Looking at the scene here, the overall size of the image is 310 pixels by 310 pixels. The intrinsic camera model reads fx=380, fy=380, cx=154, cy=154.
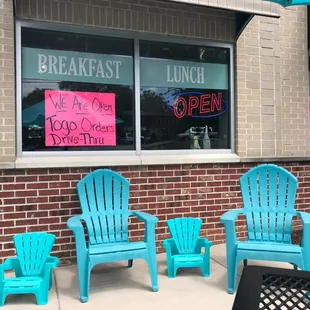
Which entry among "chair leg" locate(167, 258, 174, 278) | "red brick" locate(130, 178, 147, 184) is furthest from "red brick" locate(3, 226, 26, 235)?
"chair leg" locate(167, 258, 174, 278)

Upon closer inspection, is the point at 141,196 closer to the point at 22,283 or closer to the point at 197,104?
the point at 197,104

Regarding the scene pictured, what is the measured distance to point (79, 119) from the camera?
4.30 meters

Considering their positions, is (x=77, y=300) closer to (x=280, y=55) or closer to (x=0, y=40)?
(x=0, y=40)

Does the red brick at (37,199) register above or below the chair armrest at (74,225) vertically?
above

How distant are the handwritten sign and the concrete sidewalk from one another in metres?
1.40

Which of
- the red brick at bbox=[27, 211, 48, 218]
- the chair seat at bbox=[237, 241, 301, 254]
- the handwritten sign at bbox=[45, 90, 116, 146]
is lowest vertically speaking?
the chair seat at bbox=[237, 241, 301, 254]

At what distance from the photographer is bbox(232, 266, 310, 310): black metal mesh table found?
4.57 ft

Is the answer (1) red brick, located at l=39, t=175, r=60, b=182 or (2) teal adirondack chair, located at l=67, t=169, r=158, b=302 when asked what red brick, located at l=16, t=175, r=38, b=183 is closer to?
(1) red brick, located at l=39, t=175, r=60, b=182

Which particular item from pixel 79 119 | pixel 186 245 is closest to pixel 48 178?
pixel 79 119

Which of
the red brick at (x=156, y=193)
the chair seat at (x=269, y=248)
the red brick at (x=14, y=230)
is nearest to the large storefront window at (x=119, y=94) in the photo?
the red brick at (x=156, y=193)

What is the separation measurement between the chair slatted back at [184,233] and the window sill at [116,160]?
2.89 ft

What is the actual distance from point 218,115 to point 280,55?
124 cm

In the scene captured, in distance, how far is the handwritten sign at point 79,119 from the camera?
4.18 m

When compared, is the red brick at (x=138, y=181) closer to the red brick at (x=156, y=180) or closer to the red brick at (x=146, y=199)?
the red brick at (x=156, y=180)
